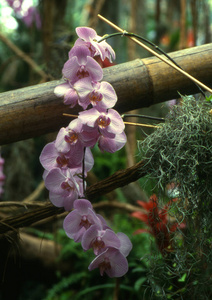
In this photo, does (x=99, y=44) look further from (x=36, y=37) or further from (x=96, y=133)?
(x=36, y=37)

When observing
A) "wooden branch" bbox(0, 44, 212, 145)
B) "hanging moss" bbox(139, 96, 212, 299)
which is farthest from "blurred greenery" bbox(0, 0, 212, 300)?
"wooden branch" bbox(0, 44, 212, 145)

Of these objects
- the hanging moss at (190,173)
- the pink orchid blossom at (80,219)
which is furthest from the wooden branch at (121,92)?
the pink orchid blossom at (80,219)

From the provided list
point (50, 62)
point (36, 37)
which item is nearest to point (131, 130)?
point (50, 62)

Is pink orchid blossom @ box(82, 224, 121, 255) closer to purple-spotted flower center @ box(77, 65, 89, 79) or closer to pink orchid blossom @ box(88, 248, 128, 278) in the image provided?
pink orchid blossom @ box(88, 248, 128, 278)

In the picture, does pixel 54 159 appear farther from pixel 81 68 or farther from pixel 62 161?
pixel 81 68

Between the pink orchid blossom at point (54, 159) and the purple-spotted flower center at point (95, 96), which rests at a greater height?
the purple-spotted flower center at point (95, 96)

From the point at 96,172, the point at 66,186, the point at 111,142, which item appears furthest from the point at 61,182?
the point at 96,172

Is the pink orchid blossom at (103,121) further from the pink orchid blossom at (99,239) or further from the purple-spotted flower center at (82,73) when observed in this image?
the pink orchid blossom at (99,239)
